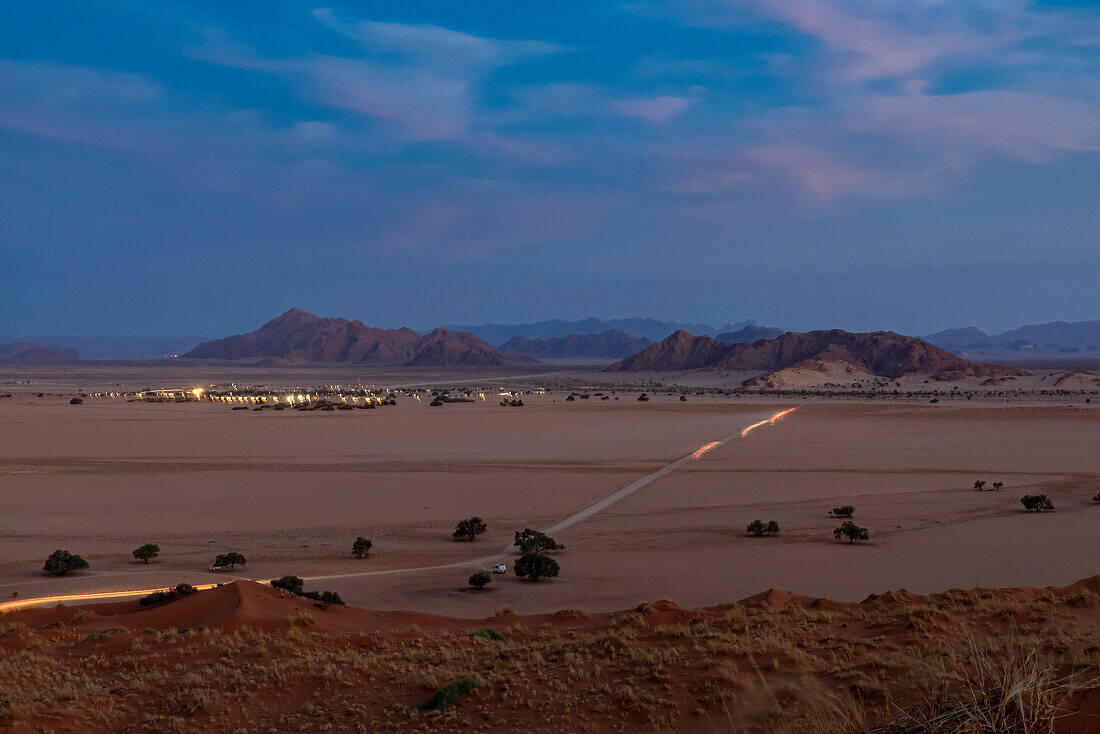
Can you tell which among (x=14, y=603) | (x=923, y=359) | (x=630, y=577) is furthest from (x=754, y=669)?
(x=923, y=359)

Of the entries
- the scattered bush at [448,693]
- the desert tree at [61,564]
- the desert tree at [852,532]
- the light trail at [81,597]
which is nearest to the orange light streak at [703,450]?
the desert tree at [852,532]

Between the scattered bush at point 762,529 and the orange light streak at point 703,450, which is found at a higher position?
the orange light streak at point 703,450

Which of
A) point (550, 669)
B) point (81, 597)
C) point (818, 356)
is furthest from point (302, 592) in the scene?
point (818, 356)

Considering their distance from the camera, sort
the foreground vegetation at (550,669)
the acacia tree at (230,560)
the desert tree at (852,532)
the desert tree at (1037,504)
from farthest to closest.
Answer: the desert tree at (1037,504)
the desert tree at (852,532)
the acacia tree at (230,560)
the foreground vegetation at (550,669)

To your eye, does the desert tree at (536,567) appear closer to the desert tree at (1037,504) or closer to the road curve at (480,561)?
the road curve at (480,561)

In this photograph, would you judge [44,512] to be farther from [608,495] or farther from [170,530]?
[608,495]

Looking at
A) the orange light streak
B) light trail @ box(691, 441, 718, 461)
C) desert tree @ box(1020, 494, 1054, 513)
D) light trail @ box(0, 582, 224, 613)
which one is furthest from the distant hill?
light trail @ box(0, 582, 224, 613)

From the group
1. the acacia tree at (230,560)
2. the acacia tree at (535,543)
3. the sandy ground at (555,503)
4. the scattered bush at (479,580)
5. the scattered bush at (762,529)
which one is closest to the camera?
the scattered bush at (479,580)
